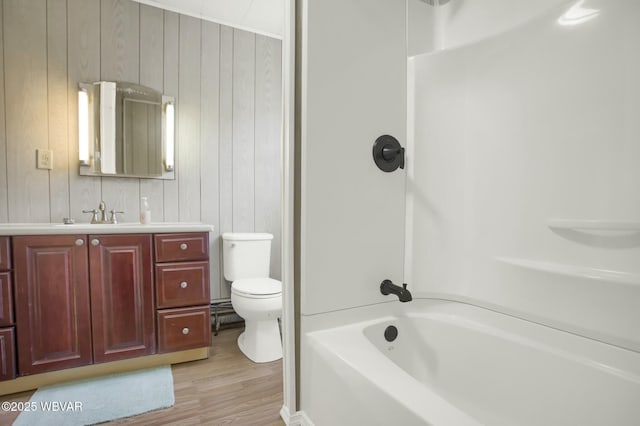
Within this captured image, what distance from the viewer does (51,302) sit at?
161 centimetres

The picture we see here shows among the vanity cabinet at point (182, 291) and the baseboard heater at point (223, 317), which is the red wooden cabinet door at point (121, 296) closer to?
the vanity cabinet at point (182, 291)

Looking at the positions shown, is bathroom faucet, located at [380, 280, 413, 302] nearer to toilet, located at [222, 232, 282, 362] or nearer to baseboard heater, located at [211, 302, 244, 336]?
toilet, located at [222, 232, 282, 362]

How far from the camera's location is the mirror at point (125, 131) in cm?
208

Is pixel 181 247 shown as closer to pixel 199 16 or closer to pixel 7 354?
pixel 7 354

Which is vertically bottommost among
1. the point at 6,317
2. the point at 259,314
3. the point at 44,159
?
the point at 259,314

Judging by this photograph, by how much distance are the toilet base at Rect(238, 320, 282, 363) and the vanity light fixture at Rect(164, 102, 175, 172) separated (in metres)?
1.30

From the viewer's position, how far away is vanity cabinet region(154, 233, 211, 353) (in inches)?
73.1

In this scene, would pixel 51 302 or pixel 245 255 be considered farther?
pixel 245 255

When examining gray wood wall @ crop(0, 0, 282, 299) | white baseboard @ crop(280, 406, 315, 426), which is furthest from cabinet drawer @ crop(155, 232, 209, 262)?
white baseboard @ crop(280, 406, 315, 426)

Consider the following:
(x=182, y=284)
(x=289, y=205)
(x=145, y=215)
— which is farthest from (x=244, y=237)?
(x=289, y=205)

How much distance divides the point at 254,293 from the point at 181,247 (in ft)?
1.76

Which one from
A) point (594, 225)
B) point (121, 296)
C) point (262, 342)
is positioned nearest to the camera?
point (594, 225)

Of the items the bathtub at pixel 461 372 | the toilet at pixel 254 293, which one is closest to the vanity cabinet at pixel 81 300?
the toilet at pixel 254 293

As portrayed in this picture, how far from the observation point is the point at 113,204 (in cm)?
217
